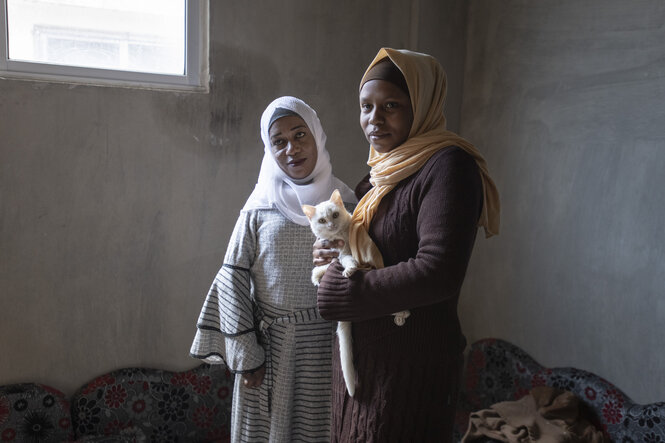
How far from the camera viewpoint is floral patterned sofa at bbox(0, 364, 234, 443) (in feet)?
7.77

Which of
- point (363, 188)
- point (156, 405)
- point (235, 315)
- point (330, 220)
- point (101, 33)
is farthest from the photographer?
point (156, 405)

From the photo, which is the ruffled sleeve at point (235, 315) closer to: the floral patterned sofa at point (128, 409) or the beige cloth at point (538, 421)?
the floral patterned sofa at point (128, 409)

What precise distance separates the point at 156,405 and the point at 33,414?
0.54 metres

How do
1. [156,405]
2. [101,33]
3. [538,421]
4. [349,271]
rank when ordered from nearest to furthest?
[349,271]
[538,421]
[101,33]
[156,405]

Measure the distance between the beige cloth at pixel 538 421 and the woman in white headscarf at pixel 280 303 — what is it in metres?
0.92

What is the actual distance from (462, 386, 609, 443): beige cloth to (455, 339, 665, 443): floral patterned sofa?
0.23 feet

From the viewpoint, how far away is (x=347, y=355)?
1309mm

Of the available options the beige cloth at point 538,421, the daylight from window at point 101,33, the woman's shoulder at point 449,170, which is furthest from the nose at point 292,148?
the beige cloth at point 538,421

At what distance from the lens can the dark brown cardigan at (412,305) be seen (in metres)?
1.11

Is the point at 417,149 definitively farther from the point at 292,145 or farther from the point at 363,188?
the point at 292,145

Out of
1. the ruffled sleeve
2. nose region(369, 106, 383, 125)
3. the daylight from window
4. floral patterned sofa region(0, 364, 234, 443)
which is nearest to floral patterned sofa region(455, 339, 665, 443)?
floral patterned sofa region(0, 364, 234, 443)

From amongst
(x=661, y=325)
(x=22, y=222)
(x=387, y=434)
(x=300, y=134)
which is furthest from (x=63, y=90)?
(x=661, y=325)

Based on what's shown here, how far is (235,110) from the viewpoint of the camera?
2.64m

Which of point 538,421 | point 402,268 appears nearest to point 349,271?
point 402,268
